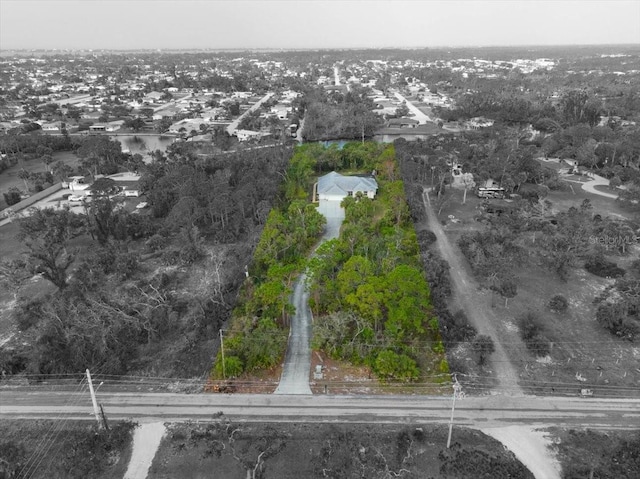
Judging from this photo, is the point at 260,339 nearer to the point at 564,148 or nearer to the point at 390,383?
the point at 390,383

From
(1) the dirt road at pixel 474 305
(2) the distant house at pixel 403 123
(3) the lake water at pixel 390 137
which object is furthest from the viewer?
(2) the distant house at pixel 403 123

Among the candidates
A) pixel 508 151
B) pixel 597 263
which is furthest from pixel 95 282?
pixel 508 151

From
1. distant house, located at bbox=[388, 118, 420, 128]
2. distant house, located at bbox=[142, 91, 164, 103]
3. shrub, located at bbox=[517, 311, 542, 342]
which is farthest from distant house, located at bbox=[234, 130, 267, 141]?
shrub, located at bbox=[517, 311, 542, 342]

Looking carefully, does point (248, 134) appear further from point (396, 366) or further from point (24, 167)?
point (396, 366)

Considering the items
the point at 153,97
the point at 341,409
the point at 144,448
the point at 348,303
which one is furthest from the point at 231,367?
the point at 153,97

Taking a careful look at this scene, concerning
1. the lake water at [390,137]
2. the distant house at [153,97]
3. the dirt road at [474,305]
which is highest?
the distant house at [153,97]

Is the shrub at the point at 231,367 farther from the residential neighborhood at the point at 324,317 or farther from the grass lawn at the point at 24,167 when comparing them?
the grass lawn at the point at 24,167

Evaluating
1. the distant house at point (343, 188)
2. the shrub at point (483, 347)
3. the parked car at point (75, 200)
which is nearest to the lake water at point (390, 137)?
the distant house at point (343, 188)
